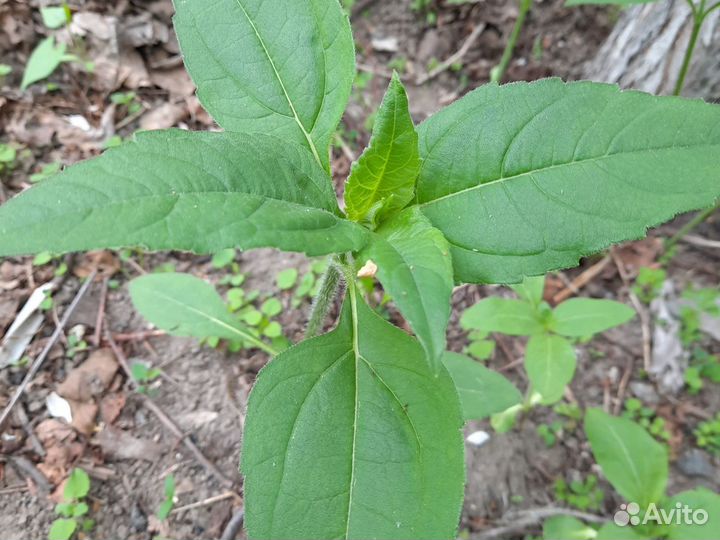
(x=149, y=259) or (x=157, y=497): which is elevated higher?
(x=149, y=259)

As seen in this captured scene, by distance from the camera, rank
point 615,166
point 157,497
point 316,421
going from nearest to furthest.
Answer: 1. point 615,166
2. point 316,421
3. point 157,497

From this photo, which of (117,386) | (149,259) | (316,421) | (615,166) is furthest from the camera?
(149,259)

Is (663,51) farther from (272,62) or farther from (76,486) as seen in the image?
(76,486)

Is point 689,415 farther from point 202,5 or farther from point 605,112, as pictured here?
point 202,5

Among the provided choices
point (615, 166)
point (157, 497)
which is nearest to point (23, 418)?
point (157, 497)

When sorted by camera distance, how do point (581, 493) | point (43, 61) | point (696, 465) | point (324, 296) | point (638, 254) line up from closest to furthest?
point (324, 296) < point (581, 493) < point (696, 465) < point (43, 61) < point (638, 254)

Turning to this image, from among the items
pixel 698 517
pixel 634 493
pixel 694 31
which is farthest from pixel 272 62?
pixel 698 517
